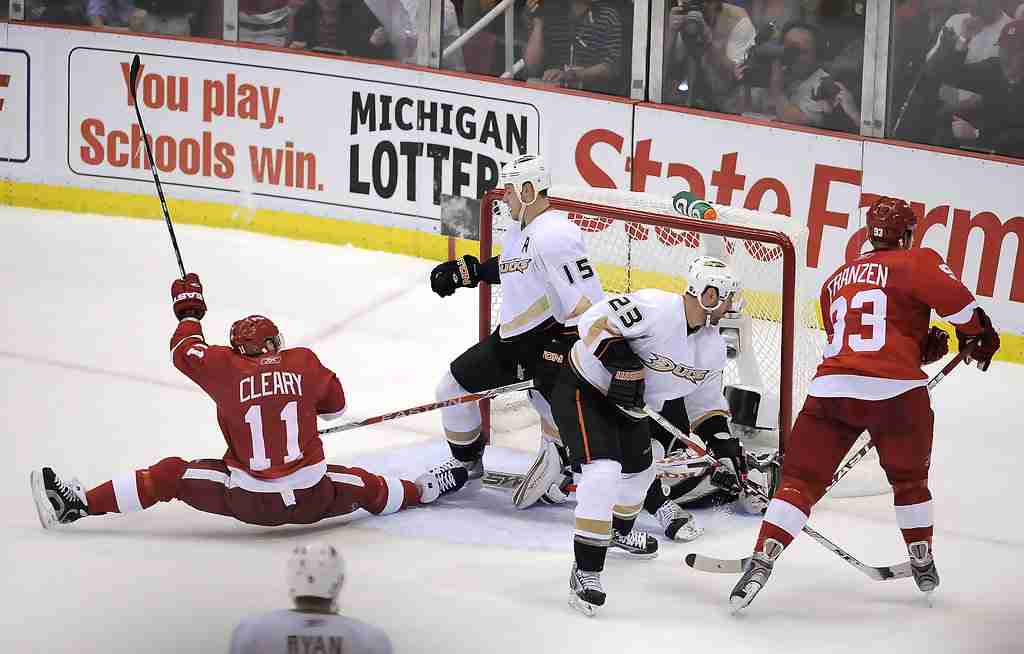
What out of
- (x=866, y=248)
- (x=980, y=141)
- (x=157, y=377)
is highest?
(x=980, y=141)

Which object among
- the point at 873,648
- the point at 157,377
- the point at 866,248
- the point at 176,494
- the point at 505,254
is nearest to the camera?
the point at 873,648

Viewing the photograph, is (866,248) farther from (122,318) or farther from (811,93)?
(122,318)

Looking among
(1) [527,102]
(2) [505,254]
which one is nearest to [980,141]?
(1) [527,102]

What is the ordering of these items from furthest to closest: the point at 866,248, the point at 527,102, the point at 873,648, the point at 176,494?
the point at 527,102 < the point at 866,248 < the point at 176,494 < the point at 873,648

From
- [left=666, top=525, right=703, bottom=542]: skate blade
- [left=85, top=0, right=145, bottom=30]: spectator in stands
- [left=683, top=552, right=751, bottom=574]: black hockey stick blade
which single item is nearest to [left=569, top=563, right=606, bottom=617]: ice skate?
[left=683, top=552, right=751, bottom=574]: black hockey stick blade

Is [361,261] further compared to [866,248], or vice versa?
[361,261]

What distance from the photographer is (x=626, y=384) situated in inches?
175

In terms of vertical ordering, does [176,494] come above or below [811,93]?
below

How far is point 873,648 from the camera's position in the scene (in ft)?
13.8

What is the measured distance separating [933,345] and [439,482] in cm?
157

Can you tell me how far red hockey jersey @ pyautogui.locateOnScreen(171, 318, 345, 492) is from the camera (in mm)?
4590

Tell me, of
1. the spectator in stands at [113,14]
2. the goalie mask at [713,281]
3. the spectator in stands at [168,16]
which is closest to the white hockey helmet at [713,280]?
the goalie mask at [713,281]

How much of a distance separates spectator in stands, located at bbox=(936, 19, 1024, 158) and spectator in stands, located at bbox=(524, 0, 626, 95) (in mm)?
1475

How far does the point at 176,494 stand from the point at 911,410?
2.02 metres
